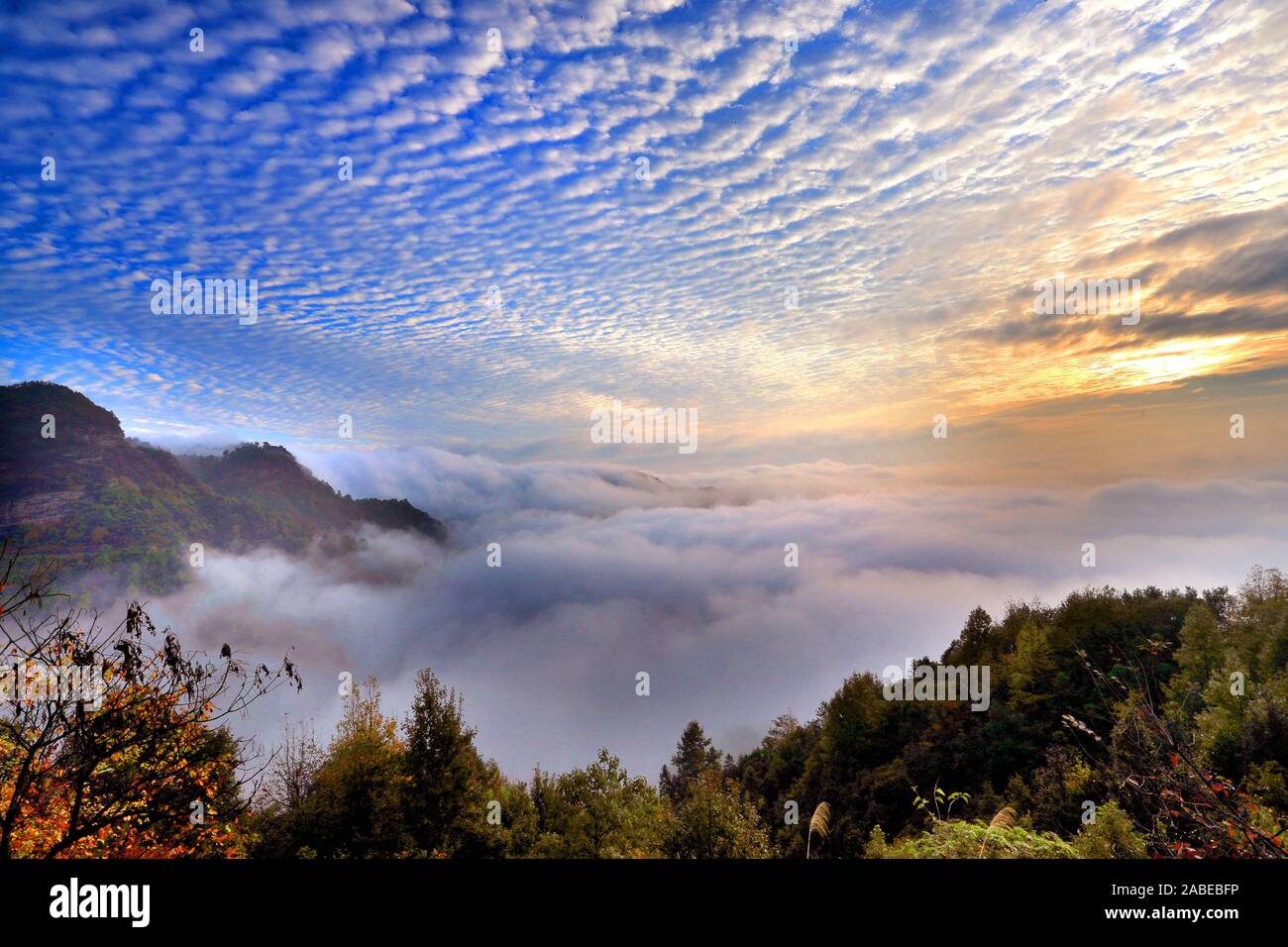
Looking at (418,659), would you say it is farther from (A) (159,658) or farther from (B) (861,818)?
(A) (159,658)

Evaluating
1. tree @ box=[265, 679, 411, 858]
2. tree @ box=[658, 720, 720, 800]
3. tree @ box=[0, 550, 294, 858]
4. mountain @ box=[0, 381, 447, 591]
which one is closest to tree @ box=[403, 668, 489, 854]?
tree @ box=[265, 679, 411, 858]

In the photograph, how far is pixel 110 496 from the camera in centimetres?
9119

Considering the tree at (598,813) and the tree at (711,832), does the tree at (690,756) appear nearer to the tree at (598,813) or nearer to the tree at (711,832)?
the tree at (598,813)

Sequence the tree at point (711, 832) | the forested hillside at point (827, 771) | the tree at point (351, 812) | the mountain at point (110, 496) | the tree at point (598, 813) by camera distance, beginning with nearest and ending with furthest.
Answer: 1. the forested hillside at point (827, 771)
2. the tree at point (711, 832)
3. the tree at point (351, 812)
4. the tree at point (598, 813)
5. the mountain at point (110, 496)

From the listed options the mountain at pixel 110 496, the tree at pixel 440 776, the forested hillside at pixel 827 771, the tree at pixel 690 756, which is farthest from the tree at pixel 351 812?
the mountain at pixel 110 496

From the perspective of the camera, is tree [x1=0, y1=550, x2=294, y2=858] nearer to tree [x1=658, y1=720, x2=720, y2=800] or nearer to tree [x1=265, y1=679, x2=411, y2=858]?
tree [x1=265, y1=679, x2=411, y2=858]

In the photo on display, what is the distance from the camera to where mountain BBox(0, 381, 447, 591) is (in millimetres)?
83062

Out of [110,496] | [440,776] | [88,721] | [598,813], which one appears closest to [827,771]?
[598,813]

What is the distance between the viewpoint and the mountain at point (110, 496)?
83.1 meters

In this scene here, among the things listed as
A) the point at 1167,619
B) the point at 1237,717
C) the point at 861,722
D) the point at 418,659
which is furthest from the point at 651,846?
the point at 418,659

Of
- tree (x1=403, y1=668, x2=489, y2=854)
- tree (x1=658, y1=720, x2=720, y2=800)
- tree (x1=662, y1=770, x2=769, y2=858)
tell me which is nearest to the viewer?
tree (x1=662, y1=770, x2=769, y2=858)
